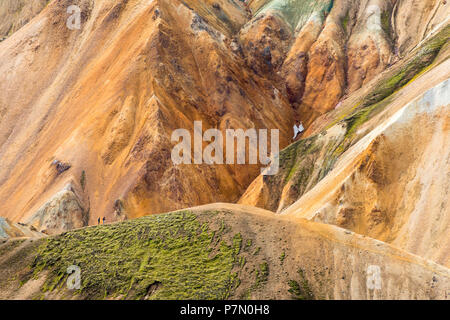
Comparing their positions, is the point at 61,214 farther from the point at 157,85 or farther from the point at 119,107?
the point at 157,85

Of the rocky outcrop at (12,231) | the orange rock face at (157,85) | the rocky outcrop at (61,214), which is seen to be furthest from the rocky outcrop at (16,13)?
the rocky outcrop at (12,231)

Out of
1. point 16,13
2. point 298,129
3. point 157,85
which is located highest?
point 16,13

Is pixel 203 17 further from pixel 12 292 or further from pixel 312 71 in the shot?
pixel 12 292

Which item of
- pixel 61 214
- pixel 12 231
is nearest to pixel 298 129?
pixel 61 214

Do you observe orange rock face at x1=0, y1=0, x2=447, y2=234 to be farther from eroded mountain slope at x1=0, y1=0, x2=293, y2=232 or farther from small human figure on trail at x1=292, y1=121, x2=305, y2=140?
small human figure on trail at x1=292, y1=121, x2=305, y2=140

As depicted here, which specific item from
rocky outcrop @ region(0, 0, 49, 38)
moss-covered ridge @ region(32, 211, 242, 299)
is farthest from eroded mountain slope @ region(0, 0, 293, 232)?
moss-covered ridge @ region(32, 211, 242, 299)

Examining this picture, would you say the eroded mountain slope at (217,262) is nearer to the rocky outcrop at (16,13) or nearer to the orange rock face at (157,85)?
the orange rock face at (157,85)

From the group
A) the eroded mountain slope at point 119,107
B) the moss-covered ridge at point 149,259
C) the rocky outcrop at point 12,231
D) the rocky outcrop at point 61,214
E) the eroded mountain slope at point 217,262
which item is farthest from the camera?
the eroded mountain slope at point 119,107

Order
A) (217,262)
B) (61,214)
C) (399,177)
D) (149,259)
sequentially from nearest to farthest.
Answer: (217,262), (149,259), (399,177), (61,214)
